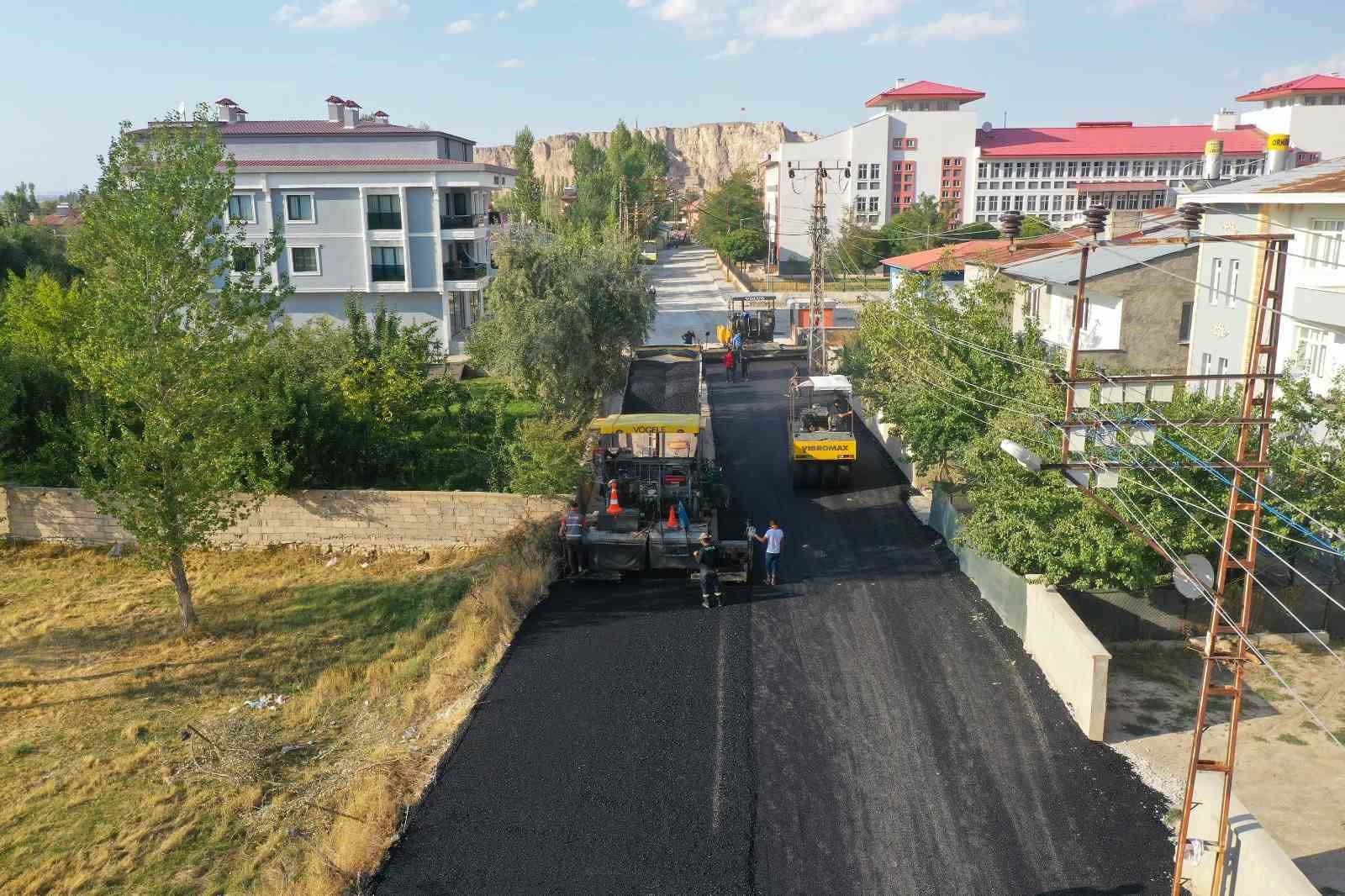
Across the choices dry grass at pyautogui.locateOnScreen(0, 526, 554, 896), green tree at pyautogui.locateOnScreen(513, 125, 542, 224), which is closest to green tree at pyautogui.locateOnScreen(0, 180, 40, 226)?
green tree at pyautogui.locateOnScreen(513, 125, 542, 224)

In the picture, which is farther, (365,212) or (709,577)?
(365,212)

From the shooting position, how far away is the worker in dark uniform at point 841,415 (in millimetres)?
26766

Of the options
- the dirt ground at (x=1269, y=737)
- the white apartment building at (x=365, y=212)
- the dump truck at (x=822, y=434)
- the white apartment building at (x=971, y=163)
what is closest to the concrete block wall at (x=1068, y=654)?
the dirt ground at (x=1269, y=737)

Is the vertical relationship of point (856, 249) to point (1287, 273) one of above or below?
above

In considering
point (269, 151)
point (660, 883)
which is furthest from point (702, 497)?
point (269, 151)

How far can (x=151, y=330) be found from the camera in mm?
18078

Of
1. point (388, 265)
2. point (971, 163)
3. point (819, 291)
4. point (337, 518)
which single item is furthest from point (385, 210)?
point (971, 163)

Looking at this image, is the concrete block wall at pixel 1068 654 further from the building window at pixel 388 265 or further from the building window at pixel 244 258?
the building window at pixel 388 265

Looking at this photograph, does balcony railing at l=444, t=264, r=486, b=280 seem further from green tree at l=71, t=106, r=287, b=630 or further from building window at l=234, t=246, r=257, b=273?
green tree at l=71, t=106, r=287, b=630

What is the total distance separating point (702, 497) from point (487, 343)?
1111cm

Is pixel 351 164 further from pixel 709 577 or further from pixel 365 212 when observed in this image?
pixel 709 577

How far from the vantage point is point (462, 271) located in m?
46.9

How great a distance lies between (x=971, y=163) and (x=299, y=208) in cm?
6651

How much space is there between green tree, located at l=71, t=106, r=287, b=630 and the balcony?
2669cm
